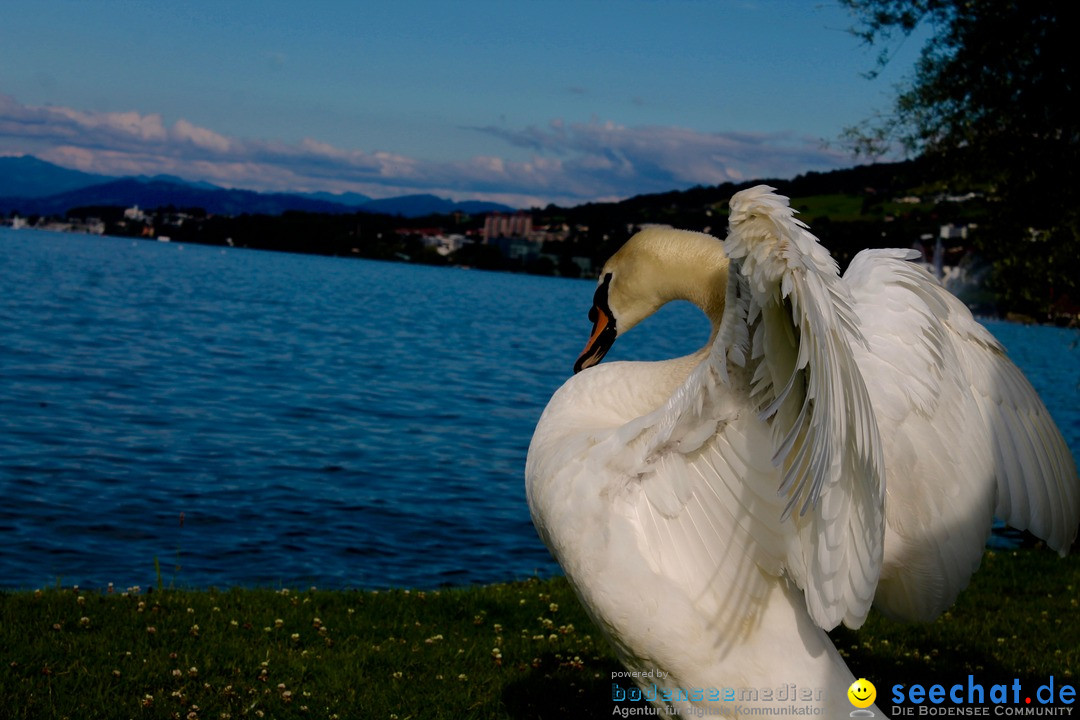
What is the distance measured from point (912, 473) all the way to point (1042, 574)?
605 centimetres

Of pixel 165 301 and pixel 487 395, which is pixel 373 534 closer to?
pixel 487 395

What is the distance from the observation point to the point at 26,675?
520 centimetres

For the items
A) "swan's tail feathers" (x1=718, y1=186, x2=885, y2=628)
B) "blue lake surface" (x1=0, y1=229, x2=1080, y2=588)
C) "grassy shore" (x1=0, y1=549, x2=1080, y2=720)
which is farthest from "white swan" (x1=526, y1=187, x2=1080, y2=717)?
"blue lake surface" (x1=0, y1=229, x2=1080, y2=588)

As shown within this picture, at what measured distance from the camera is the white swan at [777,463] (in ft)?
9.77

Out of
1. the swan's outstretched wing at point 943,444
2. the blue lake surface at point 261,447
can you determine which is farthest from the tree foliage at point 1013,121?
the swan's outstretched wing at point 943,444

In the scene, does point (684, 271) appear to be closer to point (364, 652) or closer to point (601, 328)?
point (601, 328)

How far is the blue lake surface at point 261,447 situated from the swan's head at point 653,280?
5024 mm

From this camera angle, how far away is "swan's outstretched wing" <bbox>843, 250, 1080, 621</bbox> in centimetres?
415

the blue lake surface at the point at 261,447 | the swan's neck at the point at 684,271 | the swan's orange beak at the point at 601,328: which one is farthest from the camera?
the blue lake surface at the point at 261,447

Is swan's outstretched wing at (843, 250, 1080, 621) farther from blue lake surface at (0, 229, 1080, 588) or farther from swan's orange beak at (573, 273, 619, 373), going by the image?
blue lake surface at (0, 229, 1080, 588)

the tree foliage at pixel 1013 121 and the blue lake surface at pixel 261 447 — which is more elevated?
the tree foliage at pixel 1013 121

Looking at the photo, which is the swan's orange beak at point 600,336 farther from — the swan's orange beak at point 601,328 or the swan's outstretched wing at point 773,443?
the swan's outstretched wing at point 773,443

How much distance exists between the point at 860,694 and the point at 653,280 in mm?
1993

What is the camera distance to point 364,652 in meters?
6.02
